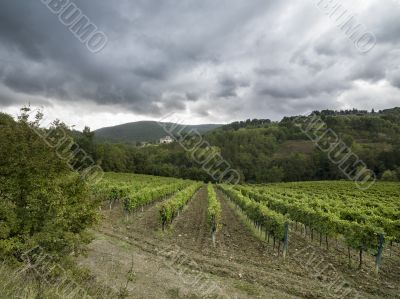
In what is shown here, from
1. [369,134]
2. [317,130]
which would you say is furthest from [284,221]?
[369,134]

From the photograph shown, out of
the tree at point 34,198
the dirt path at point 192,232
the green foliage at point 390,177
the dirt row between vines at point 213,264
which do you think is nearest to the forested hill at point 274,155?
the green foliage at point 390,177

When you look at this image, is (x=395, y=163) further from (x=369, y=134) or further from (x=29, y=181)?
(x=29, y=181)

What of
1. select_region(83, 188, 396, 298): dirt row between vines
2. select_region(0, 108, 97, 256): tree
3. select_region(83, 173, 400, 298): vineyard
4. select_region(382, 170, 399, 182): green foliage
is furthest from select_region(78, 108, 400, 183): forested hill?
select_region(0, 108, 97, 256): tree

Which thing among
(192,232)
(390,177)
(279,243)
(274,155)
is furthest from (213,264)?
(274,155)

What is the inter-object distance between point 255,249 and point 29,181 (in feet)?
39.5

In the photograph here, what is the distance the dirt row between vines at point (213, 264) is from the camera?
37.8 ft

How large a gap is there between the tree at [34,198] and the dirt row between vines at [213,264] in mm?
2719

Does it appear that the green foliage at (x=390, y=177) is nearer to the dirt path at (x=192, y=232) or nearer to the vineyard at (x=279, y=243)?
the vineyard at (x=279, y=243)

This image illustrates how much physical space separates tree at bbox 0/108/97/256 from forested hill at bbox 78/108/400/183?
6632cm

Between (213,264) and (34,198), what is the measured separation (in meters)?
8.03

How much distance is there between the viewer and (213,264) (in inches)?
565

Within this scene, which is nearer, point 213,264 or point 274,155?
point 213,264

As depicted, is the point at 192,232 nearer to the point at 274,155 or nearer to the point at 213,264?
the point at 213,264

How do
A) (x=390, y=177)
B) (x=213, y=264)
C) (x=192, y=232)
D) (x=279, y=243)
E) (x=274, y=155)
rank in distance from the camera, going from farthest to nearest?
(x=274, y=155) < (x=390, y=177) < (x=192, y=232) < (x=279, y=243) < (x=213, y=264)
